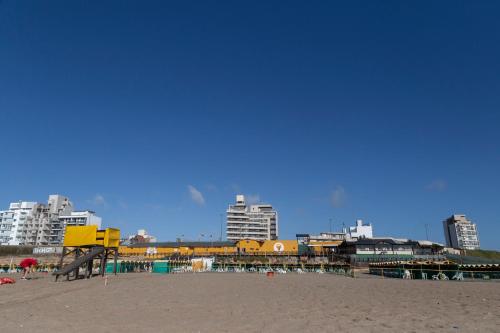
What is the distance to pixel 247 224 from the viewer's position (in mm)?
159000

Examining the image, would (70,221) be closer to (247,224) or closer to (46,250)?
(46,250)

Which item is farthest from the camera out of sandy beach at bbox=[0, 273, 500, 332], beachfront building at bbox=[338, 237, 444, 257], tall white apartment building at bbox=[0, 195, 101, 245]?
tall white apartment building at bbox=[0, 195, 101, 245]

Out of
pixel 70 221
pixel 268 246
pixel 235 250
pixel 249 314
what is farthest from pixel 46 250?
pixel 249 314

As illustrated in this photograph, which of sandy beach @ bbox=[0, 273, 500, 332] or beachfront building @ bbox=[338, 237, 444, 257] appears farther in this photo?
beachfront building @ bbox=[338, 237, 444, 257]

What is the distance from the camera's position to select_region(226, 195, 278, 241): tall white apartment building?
518ft

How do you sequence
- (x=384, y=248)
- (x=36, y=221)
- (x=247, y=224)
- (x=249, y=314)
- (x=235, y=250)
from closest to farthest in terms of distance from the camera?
(x=249, y=314) < (x=384, y=248) < (x=235, y=250) < (x=36, y=221) < (x=247, y=224)

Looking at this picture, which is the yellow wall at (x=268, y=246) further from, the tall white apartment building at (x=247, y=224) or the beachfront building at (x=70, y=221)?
the beachfront building at (x=70, y=221)

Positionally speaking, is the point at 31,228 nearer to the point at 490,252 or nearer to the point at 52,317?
the point at 52,317

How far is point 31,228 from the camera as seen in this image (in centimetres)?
15312

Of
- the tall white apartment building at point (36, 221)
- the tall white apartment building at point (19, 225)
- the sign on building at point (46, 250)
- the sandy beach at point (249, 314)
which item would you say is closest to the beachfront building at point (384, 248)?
the sandy beach at point (249, 314)

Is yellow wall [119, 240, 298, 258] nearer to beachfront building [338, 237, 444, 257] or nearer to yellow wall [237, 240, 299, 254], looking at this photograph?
yellow wall [237, 240, 299, 254]

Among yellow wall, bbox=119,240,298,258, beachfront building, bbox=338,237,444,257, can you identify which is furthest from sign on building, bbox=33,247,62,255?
beachfront building, bbox=338,237,444,257

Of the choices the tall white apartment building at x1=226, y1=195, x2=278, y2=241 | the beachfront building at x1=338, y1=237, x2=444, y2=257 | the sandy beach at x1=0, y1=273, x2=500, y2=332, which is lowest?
the sandy beach at x1=0, y1=273, x2=500, y2=332

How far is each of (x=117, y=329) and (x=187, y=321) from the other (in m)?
2.59
